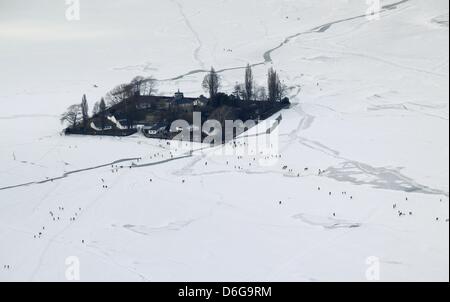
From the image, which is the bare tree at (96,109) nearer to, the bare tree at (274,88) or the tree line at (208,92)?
the tree line at (208,92)

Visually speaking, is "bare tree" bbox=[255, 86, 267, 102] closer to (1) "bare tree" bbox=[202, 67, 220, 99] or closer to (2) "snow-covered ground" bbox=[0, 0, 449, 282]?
(2) "snow-covered ground" bbox=[0, 0, 449, 282]

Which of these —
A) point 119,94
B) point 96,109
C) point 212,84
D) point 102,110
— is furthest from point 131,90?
point 212,84

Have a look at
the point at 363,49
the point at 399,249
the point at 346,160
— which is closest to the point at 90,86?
the point at 363,49

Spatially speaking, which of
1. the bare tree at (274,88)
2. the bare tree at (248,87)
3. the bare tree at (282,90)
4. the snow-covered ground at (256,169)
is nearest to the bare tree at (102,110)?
the snow-covered ground at (256,169)

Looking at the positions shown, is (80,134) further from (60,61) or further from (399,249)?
(399,249)

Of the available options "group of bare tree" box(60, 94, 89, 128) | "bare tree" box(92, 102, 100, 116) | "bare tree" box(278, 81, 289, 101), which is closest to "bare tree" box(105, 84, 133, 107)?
"bare tree" box(92, 102, 100, 116)

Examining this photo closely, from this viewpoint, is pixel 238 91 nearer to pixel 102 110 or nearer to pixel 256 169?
pixel 102 110

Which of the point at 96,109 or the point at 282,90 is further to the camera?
the point at 282,90
